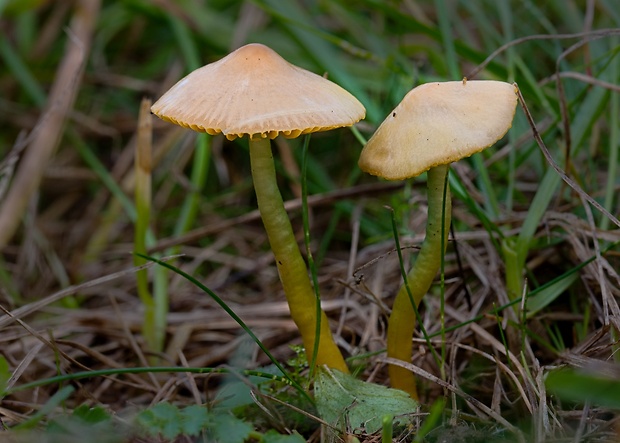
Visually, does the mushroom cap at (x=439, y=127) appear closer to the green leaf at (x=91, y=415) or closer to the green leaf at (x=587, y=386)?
the green leaf at (x=587, y=386)

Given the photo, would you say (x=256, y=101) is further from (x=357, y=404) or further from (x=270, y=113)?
(x=357, y=404)

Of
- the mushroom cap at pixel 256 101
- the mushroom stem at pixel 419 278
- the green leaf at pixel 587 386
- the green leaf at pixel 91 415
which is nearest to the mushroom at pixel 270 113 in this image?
the mushroom cap at pixel 256 101

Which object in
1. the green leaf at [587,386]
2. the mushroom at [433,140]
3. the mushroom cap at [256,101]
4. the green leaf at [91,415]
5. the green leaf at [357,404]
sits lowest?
the green leaf at [357,404]

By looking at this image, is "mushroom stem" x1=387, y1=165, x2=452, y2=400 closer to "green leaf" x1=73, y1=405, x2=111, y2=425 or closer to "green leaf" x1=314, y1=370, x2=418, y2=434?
"green leaf" x1=314, y1=370, x2=418, y2=434

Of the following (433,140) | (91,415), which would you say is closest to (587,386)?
(433,140)

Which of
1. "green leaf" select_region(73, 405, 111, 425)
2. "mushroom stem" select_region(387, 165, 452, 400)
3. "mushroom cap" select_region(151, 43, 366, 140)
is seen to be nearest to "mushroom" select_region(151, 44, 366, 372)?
"mushroom cap" select_region(151, 43, 366, 140)

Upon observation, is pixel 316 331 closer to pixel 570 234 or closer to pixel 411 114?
pixel 411 114

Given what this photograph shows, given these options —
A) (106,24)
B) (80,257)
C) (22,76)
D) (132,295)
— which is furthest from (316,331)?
(106,24)
